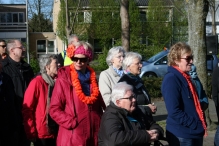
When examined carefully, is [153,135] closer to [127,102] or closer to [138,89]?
[127,102]

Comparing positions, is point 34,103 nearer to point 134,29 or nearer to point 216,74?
point 216,74

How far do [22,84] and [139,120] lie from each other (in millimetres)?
2427

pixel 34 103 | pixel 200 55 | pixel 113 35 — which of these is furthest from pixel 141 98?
pixel 113 35

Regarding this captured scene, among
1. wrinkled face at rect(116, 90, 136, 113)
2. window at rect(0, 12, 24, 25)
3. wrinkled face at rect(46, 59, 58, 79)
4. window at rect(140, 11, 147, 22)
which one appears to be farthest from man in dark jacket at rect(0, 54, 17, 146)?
window at rect(0, 12, 24, 25)

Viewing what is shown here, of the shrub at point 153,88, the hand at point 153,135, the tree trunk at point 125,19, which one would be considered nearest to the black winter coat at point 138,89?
the hand at point 153,135

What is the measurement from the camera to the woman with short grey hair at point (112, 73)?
235 inches

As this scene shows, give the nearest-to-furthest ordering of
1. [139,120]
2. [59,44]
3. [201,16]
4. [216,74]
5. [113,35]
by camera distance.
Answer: [139,120] → [216,74] → [201,16] → [113,35] → [59,44]

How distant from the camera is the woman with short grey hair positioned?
5980 mm

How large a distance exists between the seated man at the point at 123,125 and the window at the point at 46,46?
189 ft

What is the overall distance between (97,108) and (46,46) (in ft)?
189

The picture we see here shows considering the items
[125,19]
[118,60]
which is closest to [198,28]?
[125,19]

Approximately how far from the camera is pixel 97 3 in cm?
4834

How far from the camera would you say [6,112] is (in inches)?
203

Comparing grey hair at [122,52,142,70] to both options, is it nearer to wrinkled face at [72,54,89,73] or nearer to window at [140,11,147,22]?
wrinkled face at [72,54,89,73]
